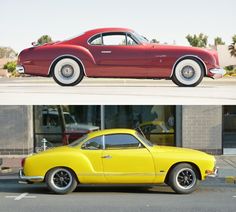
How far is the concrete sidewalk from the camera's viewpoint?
11481 millimetres

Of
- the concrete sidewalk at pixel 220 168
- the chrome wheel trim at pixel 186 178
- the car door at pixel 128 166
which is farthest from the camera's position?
the concrete sidewalk at pixel 220 168

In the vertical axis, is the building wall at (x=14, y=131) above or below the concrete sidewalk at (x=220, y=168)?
above

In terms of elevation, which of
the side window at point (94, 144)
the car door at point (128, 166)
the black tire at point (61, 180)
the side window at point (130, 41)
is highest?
the side window at point (130, 41)

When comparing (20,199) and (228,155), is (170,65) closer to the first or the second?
(20,199)

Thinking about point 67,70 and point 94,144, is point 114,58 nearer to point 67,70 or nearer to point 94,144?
point 67,70

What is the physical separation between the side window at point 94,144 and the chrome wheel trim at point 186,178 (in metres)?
1.78

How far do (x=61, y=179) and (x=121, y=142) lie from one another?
153cm

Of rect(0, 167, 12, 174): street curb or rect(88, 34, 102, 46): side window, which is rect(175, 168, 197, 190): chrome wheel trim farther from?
rect(0, 167, 12, 174): street curb

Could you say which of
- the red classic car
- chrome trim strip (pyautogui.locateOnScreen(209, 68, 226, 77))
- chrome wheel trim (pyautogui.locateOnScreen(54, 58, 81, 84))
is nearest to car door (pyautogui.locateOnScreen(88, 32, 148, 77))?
the red classic car

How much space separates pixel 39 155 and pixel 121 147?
5.85 ft

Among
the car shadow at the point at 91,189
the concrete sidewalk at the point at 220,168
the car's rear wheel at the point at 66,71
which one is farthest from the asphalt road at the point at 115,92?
the concrete sidewalk at the point at 220,168

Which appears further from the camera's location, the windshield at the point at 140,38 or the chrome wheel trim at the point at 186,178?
the chrome wheel trim at the point at 186,178

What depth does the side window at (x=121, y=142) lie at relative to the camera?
32.5 feet

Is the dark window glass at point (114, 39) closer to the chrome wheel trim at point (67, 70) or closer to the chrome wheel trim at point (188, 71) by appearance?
the chrome wheel trim at point (67, 70)
